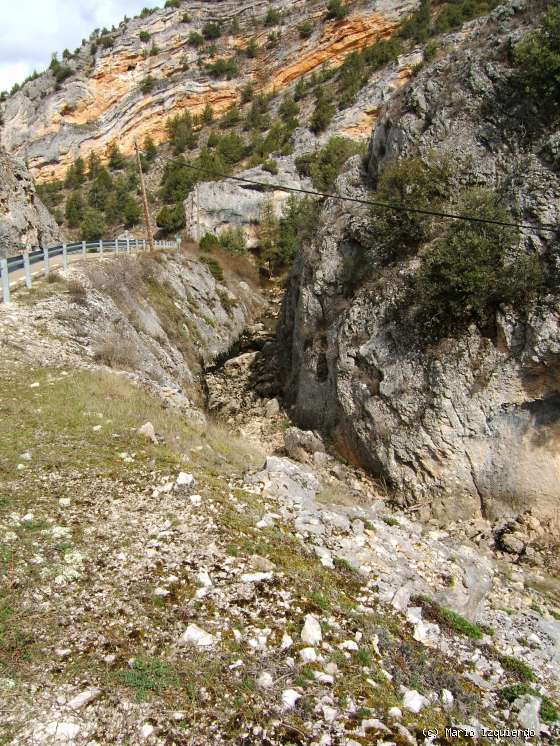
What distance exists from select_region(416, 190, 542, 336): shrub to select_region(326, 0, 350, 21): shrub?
68.0m

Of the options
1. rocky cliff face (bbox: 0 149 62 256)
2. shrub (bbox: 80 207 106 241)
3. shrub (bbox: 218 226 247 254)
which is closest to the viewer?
rocky cliff face (bbox: 0 149 62 256)

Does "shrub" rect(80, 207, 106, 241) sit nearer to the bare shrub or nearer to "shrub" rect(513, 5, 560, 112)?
the bare shrub

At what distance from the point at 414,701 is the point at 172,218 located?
46148 mm

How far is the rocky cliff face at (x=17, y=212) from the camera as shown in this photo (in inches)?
1062

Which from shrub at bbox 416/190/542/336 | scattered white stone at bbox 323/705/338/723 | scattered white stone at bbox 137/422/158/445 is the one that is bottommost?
scattered white stone at bbox 323/705/338/723

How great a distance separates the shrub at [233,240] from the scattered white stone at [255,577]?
3883 cm

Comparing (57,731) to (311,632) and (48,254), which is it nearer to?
(311,632)

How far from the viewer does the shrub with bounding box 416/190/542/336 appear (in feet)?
33.9

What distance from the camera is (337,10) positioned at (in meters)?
63.5

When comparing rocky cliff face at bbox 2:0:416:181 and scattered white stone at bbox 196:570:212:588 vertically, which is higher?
rocky cliff face at bbox 2:0:416:181

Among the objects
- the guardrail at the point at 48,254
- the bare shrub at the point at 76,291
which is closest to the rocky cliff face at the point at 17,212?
the guardrail at the point at 48,254

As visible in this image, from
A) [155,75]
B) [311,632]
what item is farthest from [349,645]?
[155,75]

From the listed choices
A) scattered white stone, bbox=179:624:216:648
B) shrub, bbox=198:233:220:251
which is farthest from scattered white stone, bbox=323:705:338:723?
shrub, bbox=198:233:220:251

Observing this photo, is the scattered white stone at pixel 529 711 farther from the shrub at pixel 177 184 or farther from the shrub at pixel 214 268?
the shrub at pixel 177 184
